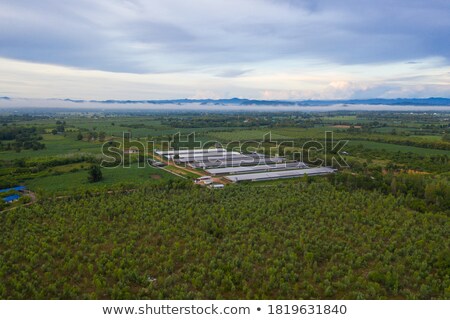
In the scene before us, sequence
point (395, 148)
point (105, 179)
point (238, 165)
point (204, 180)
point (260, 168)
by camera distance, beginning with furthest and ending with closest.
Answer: point (395, 148)
point (238, 165)
point (260, 168)
point (204, 180)
point (105, 179)

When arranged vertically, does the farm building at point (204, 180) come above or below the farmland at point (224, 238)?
above

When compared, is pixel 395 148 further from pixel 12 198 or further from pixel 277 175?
pixel 12 198

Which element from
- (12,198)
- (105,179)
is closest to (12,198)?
(12,198)

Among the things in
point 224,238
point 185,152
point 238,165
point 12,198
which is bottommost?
point 224,238

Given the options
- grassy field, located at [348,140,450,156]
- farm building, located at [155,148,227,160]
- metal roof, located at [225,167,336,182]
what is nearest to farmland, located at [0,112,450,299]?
metal roof, located at [225,167,336,182]

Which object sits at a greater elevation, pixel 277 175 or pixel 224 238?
pixel 277 175

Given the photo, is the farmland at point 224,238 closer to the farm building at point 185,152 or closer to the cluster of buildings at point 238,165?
the cluster of buildings at point 238,165

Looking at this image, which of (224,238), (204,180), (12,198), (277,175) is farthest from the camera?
(277,175)

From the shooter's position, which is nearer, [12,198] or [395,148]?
[12,198]

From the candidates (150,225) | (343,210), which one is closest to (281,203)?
(343,210)

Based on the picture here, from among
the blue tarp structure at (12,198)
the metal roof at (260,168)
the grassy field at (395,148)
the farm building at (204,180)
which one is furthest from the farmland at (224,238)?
the grassy field at (395,148)
